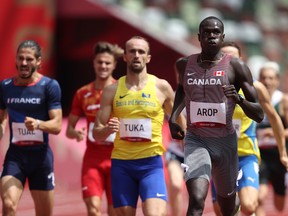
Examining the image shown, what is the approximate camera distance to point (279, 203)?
12.7 m

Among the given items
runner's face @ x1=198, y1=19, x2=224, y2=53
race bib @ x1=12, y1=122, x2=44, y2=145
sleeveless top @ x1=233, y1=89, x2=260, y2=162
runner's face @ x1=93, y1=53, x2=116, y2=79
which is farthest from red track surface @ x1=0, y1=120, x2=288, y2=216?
runner's face @ x1=198, y1=19, x2=224, y2=53

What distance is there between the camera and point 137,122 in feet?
29.8

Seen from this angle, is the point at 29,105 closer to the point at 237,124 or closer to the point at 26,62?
the point at 26,62

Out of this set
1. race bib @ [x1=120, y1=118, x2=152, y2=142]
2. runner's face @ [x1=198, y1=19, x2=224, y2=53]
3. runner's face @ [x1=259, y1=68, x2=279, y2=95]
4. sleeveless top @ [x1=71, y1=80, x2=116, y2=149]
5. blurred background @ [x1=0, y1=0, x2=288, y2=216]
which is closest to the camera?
runner's face @ [x1=198, y1=19, x2=224, y2=53]

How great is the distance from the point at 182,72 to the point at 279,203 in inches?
176

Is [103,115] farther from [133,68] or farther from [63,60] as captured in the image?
[63,60]

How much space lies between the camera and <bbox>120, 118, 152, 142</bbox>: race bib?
29.8ft

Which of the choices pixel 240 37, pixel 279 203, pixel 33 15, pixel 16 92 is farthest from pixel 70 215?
pixel 240 37

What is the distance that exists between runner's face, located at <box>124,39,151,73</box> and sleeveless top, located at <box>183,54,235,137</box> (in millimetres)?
593

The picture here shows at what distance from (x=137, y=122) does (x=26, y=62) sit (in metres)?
1.45

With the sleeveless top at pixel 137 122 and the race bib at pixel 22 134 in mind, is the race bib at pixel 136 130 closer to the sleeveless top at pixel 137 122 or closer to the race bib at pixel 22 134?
the sleeveless top at pixel 137 122

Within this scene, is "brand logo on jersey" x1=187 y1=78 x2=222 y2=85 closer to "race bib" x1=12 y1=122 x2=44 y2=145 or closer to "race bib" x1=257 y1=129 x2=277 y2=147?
"race bib" x1=12 y1=122 x2=44 y2=145

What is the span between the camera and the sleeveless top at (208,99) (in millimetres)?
8549

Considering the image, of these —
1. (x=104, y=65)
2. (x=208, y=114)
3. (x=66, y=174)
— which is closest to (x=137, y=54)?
(x=208, y=114)
